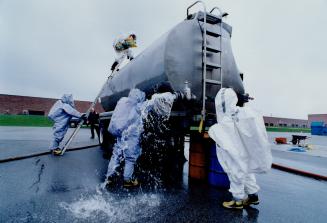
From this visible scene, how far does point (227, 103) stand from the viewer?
3.54 m

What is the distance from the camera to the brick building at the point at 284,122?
59491 millimetres

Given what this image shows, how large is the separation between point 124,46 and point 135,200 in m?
5.11

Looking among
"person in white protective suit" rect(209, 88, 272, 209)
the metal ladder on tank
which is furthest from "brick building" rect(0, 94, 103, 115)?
"person in white protective suit" rect(209, 88, 272, 209)

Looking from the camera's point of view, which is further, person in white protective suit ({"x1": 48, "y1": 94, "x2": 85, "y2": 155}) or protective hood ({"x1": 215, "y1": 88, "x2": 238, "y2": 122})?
person in white protective suit ({"x1": 48, "y1": 94, "x2": 85, "y2": 155})

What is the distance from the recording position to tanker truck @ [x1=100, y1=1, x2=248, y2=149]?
4602 millimetres

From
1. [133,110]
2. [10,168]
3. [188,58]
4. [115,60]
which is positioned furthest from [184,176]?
[115,60]

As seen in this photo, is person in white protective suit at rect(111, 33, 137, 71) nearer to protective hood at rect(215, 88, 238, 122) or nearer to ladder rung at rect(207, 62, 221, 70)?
ladder rung at rect(207, 62, 221, 70)

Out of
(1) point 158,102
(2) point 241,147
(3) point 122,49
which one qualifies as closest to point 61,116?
(3) point 122,49

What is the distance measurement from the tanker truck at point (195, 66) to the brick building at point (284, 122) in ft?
187

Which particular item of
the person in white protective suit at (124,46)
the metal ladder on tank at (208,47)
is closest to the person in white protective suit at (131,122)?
the metal ladder on tank at (208,47)

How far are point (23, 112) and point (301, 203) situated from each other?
1503 inches

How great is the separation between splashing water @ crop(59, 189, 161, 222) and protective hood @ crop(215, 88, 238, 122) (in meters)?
1.63

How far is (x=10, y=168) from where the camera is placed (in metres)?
5.52

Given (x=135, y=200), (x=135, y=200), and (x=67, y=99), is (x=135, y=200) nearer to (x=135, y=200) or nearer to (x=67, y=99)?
(x=135, y=200)
